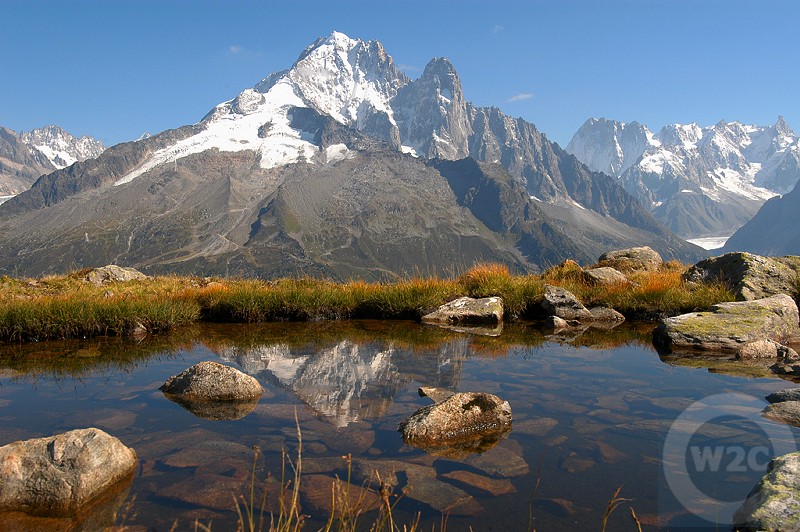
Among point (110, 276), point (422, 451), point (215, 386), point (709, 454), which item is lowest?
point (422, 451)

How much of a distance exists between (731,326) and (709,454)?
8853mm

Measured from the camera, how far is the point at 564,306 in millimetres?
18812

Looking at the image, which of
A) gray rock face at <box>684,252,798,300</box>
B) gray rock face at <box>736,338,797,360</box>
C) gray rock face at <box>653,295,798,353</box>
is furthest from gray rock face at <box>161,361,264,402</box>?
gray rock face at <box>684,252,798,300</box>

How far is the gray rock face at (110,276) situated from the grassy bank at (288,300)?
2312 millimetres

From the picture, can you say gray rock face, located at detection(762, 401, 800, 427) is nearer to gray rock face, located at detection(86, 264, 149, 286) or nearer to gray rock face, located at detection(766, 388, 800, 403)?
gray rock face, located at detection(766, 388, 800, 403)

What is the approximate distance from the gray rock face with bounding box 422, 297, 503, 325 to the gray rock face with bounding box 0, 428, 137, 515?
42.4 feet

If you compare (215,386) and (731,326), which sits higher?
(731,326)

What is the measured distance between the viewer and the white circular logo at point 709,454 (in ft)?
18.6

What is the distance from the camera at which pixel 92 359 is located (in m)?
12.7

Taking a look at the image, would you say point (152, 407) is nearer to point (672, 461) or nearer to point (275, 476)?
point (275, 476)

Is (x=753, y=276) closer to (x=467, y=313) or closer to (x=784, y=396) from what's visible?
(x=467, y=313)

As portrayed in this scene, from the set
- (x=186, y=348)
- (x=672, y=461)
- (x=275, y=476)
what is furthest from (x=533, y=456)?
(x=186, y=348)

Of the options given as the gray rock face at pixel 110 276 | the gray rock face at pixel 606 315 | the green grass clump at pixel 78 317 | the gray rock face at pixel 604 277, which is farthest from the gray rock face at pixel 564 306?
the gray rock face at pixel 110 276

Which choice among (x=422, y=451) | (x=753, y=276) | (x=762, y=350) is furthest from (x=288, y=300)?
(x=753, y=276)
